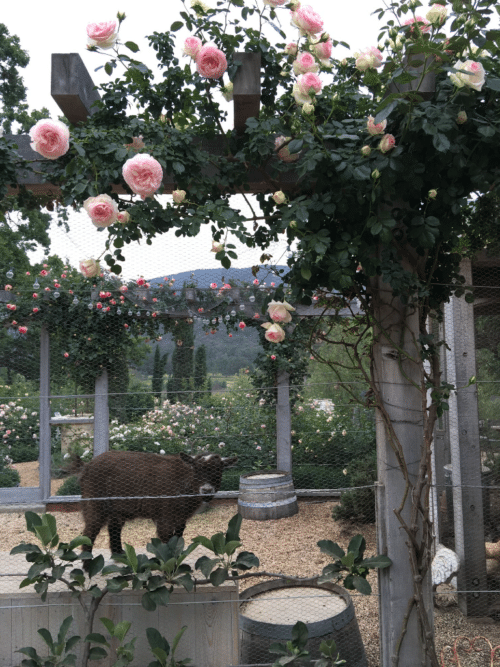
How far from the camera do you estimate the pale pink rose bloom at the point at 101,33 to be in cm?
151

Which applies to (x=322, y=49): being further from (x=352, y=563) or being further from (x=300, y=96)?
(x=352, y=563)

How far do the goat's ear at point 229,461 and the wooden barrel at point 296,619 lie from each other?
0.46 metres

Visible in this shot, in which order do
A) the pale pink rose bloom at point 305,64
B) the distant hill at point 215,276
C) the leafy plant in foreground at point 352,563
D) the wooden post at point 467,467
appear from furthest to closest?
the wooden post at point 467,467
the distant hill at point 215,276
the leafy plant in foreground at point 352,563
the pale pink rose bloom at point 305,64

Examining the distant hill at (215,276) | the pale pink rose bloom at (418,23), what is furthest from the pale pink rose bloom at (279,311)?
the pale pink rose bloom at (418,23)

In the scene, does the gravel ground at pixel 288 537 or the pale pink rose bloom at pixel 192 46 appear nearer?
the pale pink rose bloom at pixel 192 46

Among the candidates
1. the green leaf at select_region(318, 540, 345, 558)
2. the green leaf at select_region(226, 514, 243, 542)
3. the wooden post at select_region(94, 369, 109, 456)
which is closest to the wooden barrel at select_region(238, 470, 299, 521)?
the green leaf at select_region(226, 514, 243, 542)

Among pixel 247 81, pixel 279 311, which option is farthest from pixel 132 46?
pixel 279 311

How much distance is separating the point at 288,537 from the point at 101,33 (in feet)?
6.51

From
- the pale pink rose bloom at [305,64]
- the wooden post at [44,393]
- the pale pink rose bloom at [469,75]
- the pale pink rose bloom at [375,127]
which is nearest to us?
the pale pink rose bloom at [469,75]

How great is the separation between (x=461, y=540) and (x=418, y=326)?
1483 millimetres

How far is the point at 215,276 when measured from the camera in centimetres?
191

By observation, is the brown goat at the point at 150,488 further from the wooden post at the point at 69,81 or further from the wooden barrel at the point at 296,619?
the wooden post at the point at 69,81

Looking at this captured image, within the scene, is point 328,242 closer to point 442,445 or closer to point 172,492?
point 172,492

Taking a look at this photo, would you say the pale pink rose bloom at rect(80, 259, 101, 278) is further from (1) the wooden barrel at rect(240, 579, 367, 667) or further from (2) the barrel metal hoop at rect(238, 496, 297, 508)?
(1) the wooden barrel at rect(240, 579, 367, 667)
